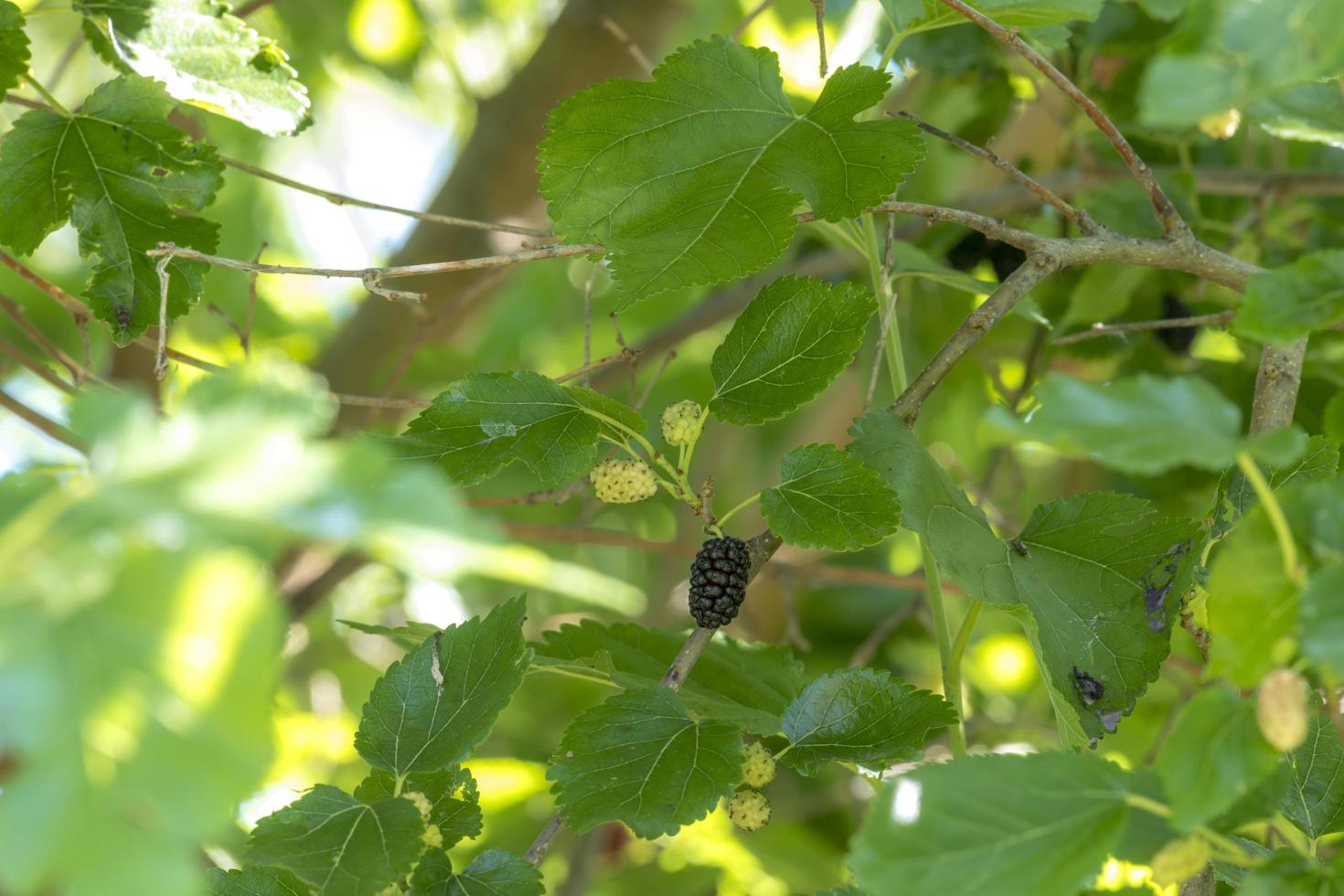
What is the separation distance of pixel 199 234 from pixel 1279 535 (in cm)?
59

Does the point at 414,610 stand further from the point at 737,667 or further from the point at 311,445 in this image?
the point at 311,445

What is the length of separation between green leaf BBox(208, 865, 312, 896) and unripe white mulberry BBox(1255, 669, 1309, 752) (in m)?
0.44

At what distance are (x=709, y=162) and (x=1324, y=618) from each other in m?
0.41

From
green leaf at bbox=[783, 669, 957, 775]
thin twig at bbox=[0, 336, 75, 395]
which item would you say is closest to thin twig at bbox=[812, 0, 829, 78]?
green leaf at bbox=[783, 669, 957, 775]

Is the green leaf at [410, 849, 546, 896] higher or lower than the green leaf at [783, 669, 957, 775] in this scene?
higher

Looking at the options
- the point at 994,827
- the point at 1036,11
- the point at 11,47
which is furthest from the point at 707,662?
the point at 11,47

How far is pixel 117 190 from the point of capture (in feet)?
2.28

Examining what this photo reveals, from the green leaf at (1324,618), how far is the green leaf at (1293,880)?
9 centimetres

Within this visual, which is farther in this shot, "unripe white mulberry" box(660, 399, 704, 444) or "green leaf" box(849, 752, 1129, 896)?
"unripe white mulberry" box(660, 399, 704, 444)

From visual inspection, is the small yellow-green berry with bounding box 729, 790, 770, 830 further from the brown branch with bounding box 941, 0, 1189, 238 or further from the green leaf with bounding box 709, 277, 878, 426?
the brown branch with bounding box 941, 0, 1189, 238

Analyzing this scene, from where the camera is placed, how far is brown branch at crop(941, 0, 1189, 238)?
0.61 metres

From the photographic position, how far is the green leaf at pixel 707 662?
2.26ft

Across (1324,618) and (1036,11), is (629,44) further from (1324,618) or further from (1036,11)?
(1324,618)

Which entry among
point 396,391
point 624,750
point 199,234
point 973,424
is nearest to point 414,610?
point 396,391
